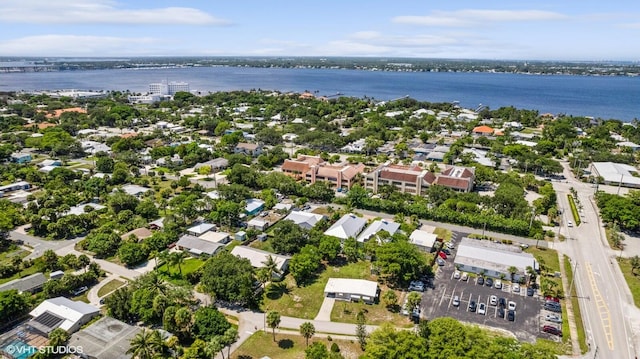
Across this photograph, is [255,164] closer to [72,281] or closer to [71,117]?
[72,281]

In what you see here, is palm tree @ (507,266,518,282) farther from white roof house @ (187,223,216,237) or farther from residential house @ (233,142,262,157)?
residential house @ (233,142,262,157)

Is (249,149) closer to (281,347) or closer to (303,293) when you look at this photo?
(303,293)

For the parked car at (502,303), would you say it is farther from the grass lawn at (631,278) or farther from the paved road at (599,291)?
the grass lawn at (631,278)

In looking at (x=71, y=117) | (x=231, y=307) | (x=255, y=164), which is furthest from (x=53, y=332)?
(x=71, y=117)

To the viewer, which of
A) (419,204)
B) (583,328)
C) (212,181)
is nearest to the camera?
(583,328)

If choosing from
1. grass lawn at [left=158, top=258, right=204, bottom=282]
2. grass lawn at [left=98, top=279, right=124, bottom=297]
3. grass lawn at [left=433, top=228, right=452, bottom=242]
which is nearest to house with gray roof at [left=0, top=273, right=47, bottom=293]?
grass lawn at [left=98, top=279, right=124, bottom=297]
